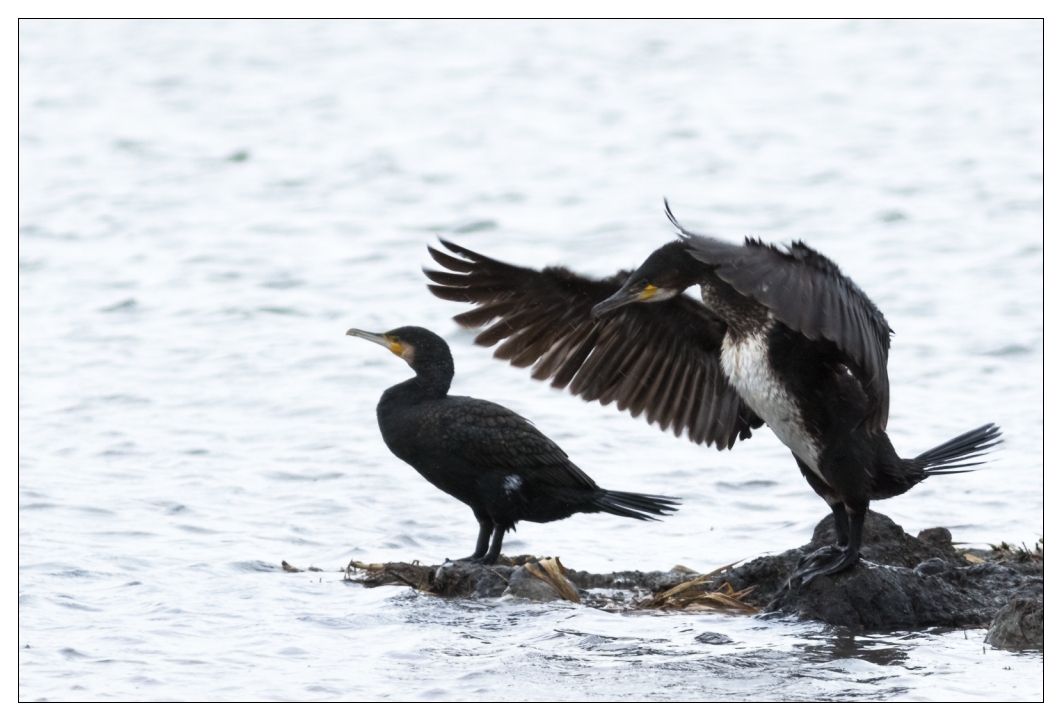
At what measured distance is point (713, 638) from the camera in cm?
562

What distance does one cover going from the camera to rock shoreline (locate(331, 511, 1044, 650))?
5.76 metres

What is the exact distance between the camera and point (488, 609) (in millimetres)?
6098

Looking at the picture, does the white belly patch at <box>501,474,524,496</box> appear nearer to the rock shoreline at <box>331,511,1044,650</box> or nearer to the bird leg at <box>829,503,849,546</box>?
the rock shoreline at <box>331,511,1044,650</box>

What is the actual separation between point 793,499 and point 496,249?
6.86 meters

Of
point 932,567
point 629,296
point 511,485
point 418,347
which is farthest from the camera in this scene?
point 418,347

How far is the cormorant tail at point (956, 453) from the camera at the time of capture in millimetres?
6176

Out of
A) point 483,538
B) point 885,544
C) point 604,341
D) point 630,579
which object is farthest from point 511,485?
point 885,544

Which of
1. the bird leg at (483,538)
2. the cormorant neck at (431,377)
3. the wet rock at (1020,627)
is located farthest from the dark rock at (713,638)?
the cormorant neck at (431,377)

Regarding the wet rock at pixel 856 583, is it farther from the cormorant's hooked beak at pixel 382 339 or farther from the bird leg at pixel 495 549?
the cormorant's hooked beak at pixel 382 339

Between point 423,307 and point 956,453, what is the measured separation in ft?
24.1

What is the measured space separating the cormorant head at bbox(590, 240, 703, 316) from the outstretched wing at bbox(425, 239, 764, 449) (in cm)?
54

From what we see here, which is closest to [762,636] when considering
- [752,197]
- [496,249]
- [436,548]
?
[436,548]

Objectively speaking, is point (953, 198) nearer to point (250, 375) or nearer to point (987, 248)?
point (987, 248)

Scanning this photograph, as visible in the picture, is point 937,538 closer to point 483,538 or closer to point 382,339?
point 483,538
